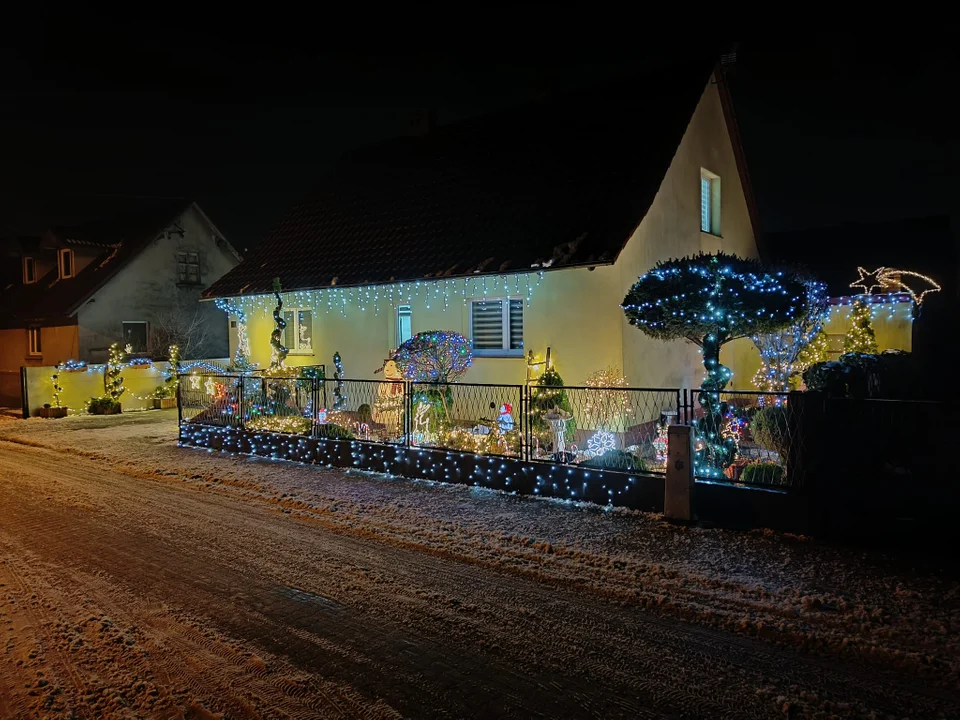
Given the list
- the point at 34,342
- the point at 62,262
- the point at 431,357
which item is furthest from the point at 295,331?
the point at 62,262

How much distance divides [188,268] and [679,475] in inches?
1001

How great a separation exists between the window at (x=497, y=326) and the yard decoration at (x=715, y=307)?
454 centimetres

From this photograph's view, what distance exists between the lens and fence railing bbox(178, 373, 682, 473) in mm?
8969

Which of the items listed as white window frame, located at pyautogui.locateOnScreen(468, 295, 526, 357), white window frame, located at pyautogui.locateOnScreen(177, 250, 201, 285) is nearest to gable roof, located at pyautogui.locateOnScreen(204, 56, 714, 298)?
white window frame, located at pyautogui.locateOnScreen(468, 295, 526, 357)

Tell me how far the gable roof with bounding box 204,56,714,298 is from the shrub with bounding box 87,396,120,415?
454cm

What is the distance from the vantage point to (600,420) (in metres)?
9.59

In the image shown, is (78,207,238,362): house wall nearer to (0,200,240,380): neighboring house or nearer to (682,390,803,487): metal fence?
(0,200,240,380): neighboring house

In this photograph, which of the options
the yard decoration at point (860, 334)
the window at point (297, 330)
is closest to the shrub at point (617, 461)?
the yard decoration at point (860, 334)

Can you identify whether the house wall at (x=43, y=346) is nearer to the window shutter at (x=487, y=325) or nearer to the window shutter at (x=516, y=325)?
the window shutter at (x=487, y=325)

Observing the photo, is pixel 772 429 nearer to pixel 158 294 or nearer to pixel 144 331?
pixel 144 331

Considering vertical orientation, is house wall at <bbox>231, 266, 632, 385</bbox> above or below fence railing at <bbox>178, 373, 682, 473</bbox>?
above

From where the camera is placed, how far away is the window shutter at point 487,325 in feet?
43.0

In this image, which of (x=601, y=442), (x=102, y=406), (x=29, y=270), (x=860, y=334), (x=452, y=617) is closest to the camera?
(x=452, y=617)

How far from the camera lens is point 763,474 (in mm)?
7543
